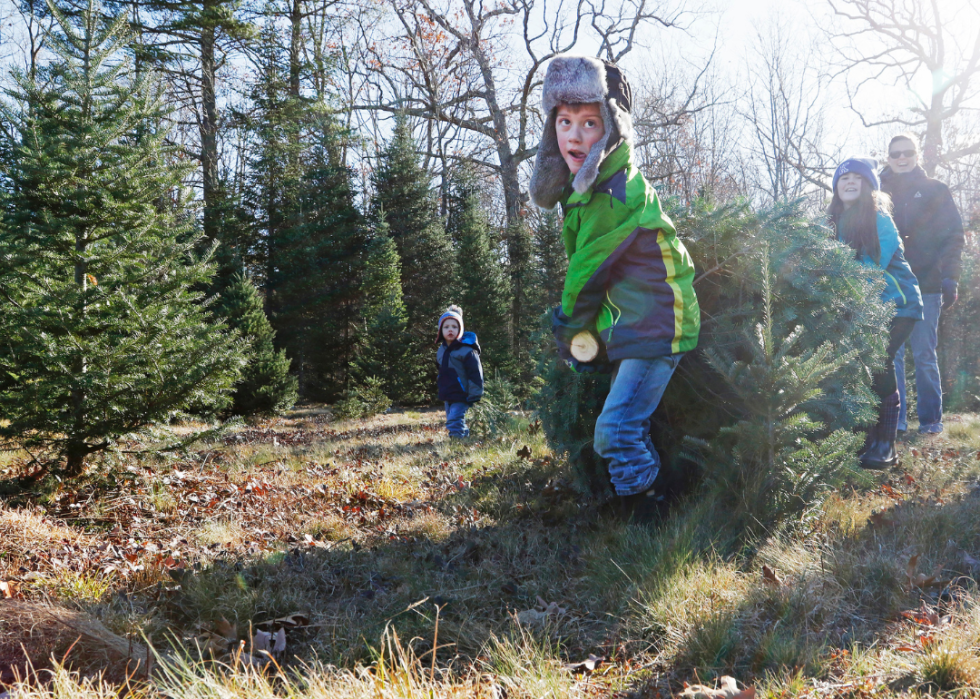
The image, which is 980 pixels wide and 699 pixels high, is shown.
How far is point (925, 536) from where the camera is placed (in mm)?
3047

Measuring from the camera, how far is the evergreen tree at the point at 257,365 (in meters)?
13.3

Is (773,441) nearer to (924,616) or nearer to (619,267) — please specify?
(924,616)

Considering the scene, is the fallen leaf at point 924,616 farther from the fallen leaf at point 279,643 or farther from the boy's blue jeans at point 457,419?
the boy's blue jeans at point 457,419

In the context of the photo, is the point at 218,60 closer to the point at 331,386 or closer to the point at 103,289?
the point at 331,386

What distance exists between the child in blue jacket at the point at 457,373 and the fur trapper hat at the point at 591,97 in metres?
5.64

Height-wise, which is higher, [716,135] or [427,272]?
[716,135]

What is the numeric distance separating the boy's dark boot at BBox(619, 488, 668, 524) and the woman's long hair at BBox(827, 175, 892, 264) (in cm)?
259

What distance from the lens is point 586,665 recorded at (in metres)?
→ 2.23

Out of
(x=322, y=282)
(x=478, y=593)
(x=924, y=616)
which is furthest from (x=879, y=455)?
(x=322, y=282)

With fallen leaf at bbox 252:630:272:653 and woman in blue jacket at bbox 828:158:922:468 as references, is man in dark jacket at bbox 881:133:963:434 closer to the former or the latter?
woman in blue jacket at bbox 828:158:922:468

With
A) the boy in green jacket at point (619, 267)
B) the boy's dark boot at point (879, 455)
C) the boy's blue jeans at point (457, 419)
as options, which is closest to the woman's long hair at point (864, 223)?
the boy's dark boot at point (879, 455)

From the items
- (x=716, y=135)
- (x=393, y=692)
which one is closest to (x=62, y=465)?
(x=393, y=692)

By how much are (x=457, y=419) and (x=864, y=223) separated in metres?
5.71

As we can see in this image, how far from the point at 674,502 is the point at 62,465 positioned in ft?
14.1
